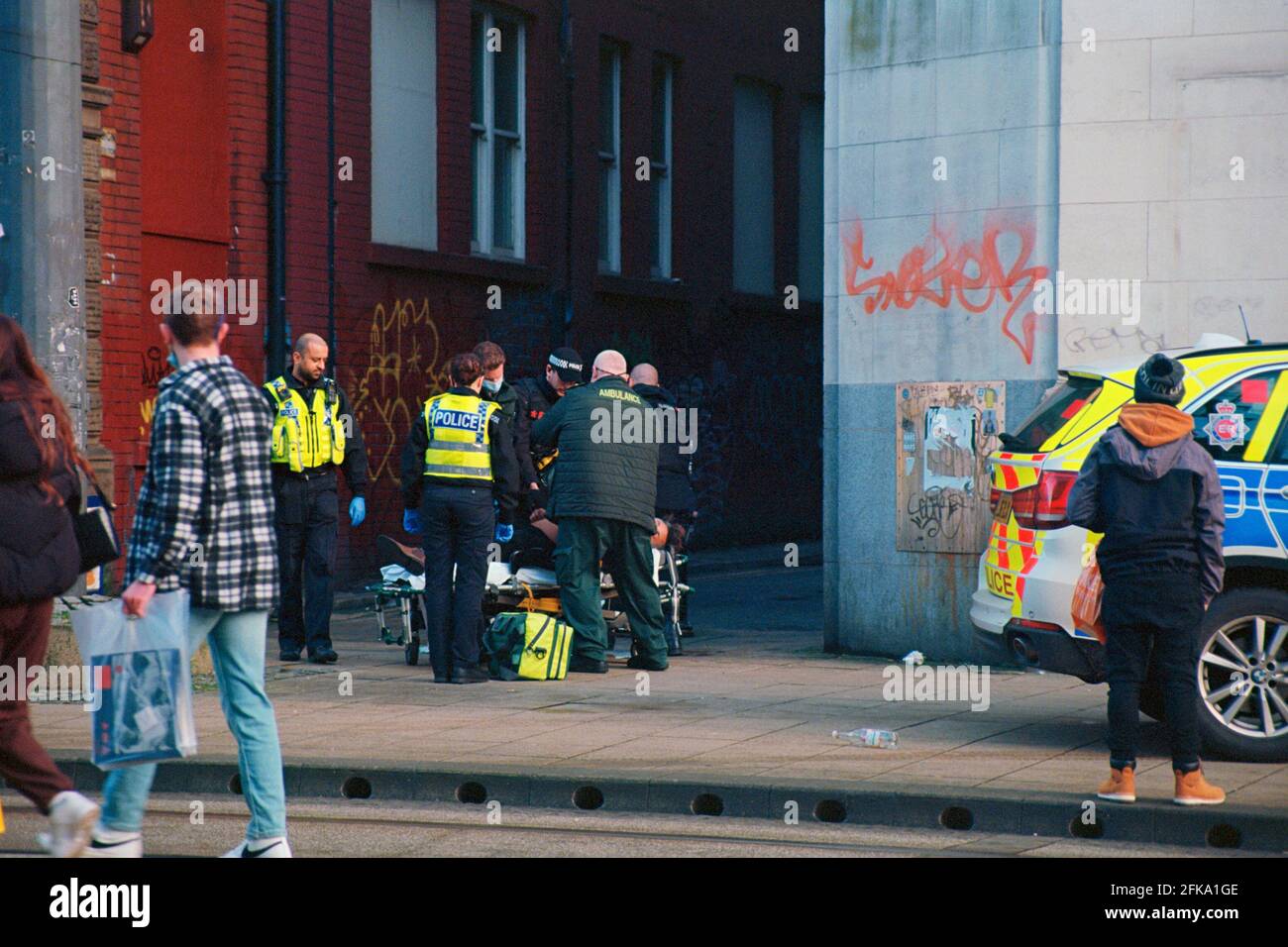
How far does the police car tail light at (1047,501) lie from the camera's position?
8992 mm

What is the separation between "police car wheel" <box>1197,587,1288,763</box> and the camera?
28.5 feet

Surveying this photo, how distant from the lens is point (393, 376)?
60.6ft

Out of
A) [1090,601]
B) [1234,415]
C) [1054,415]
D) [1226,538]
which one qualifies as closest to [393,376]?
[1054,415]

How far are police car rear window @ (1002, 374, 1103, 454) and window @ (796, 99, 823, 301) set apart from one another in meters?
16.5

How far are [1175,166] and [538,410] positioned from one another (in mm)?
4385

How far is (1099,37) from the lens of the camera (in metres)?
12.1

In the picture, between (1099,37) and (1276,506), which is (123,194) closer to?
(1099,37)

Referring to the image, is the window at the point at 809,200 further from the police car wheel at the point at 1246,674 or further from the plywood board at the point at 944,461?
the police car wheel at the point at 1246,674

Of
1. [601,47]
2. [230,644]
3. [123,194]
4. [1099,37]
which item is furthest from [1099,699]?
[601,47]

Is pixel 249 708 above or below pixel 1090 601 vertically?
below

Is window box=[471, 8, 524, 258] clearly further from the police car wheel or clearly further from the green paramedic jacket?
the police car wheel

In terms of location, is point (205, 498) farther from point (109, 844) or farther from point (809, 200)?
point (809, 200)

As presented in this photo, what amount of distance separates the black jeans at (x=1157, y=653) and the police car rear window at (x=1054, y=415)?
4.72 ft

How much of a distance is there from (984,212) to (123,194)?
22.5ft
